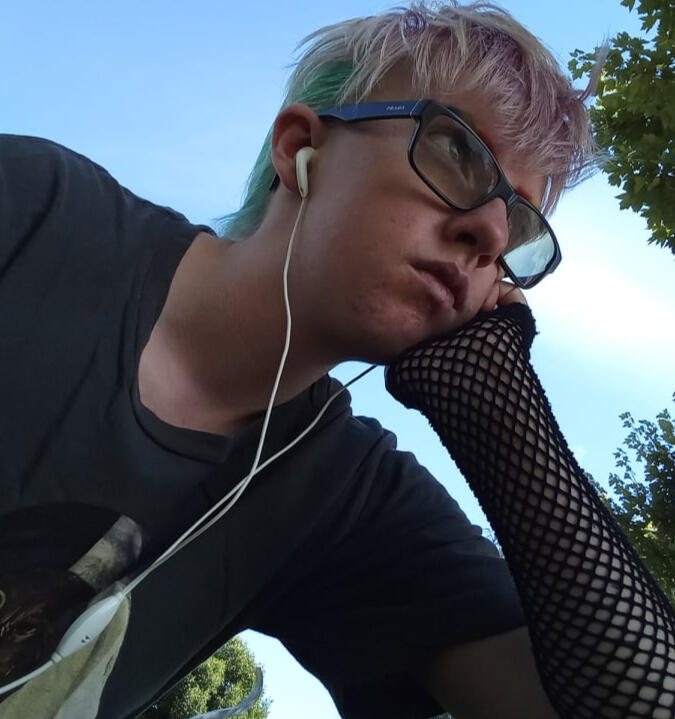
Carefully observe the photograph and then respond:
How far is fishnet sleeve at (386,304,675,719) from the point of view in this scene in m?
1.22

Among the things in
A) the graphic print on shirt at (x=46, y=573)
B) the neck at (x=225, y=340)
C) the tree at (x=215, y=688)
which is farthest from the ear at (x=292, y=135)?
the tree at (x=215, y=688)

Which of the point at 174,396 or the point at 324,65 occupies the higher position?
the point at 324,65

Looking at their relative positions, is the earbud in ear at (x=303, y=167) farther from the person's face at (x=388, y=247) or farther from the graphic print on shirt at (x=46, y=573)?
the graphic print on shirt at (x=46, y=573)

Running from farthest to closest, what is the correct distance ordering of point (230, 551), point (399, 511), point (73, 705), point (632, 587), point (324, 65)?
point (324, 65) < point (399, 511) < point (230, 551) < point (632, 587) < point (73, 705)

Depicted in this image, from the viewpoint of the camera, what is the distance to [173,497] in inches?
53.4

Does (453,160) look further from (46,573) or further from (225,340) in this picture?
(46,573)

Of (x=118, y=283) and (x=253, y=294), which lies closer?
(x=118, y=283)

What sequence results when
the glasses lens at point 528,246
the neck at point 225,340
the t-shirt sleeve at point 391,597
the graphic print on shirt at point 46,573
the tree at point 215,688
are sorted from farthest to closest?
the tree at point 215,688 → the glasses lens at point 528,246 → the t-shirt sleeve at point 391,597 → the neck at point 225,340 → the graphic print on shirt at point 46,573

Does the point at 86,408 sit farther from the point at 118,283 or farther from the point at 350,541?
the point at 350,541

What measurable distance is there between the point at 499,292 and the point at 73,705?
1.15 metres

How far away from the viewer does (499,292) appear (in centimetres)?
171

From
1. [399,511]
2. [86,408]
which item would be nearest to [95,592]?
[86,408]

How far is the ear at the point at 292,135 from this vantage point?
1.65 meters

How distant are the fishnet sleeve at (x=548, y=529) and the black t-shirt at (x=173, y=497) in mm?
220
